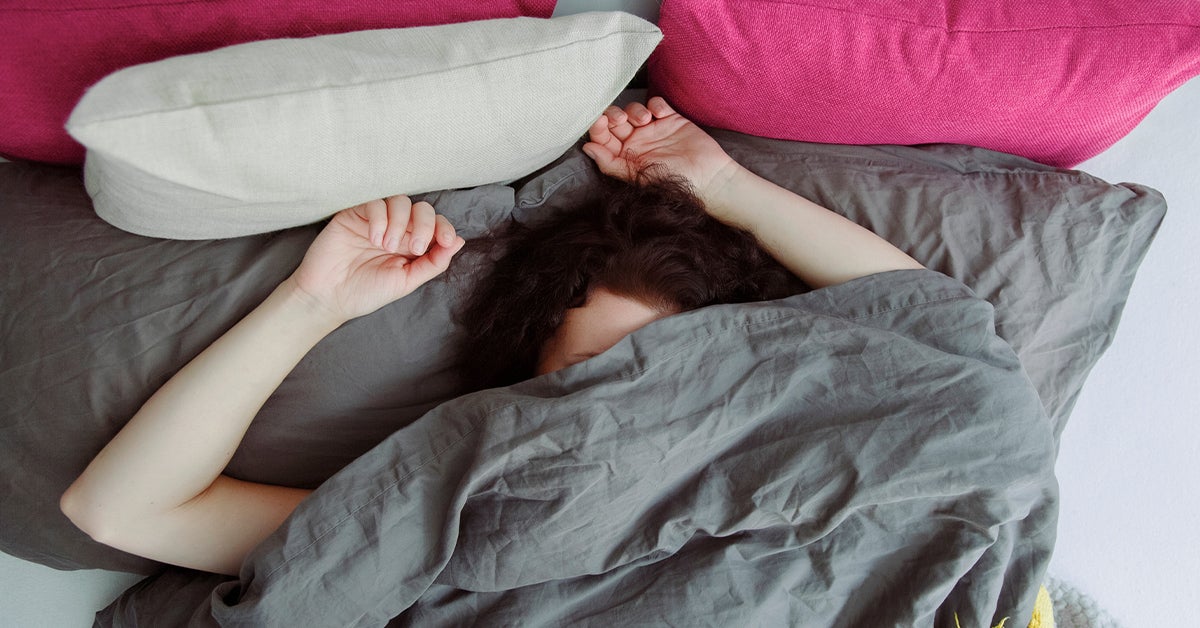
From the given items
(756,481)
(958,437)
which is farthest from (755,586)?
(958,437)

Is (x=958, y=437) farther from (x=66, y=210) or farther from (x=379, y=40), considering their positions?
(x=66, y=210)

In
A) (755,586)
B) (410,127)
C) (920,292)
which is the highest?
(410,127)

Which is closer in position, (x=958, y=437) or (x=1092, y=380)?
(x=958, y=437)

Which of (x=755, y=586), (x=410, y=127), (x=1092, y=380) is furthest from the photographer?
(x=1092, y=380)

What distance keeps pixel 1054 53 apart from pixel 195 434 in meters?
1.01

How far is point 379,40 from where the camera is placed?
71 cm

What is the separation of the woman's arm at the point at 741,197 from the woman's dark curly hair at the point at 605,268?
0.07ft

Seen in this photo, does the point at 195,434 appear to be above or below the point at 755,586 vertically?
above

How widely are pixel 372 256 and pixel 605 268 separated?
0.26 metres

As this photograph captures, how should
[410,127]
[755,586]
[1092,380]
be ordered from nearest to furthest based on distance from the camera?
[410,127]
[755,586]
[1092,380]

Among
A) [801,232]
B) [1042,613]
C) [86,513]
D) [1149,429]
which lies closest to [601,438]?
[801,232]

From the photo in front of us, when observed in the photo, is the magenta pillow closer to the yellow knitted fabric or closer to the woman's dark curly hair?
the woman's dark curly hair

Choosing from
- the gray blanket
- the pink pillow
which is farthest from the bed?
the pink pillow

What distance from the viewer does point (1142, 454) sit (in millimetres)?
1016
